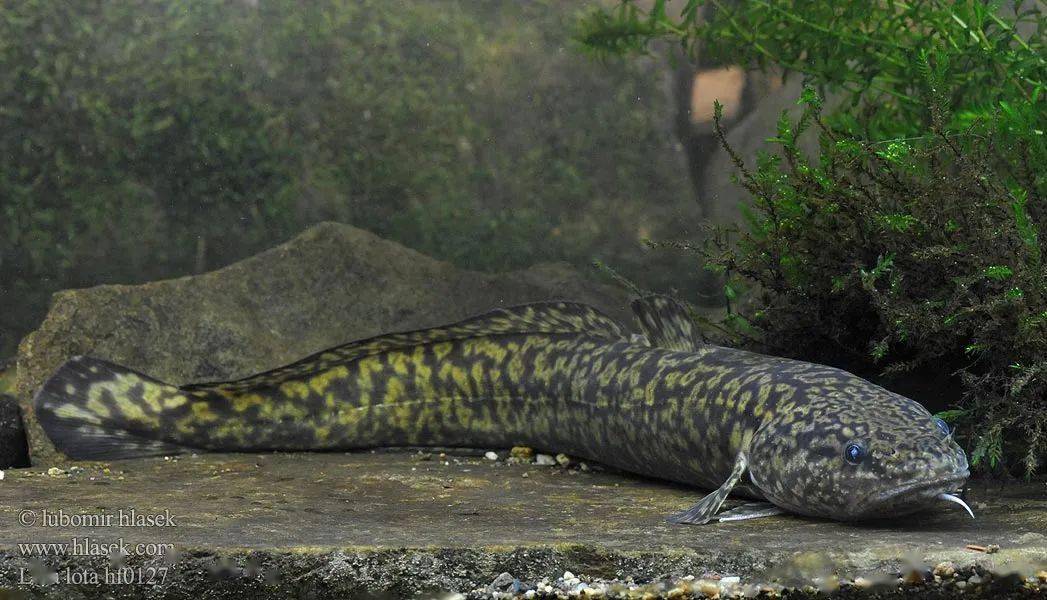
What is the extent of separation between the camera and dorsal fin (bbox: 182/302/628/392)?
489 cm

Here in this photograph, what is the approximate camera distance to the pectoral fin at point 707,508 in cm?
325

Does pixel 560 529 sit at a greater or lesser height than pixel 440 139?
lesser

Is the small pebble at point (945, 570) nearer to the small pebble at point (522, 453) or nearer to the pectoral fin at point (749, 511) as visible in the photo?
the pectoral fin at point (749, 511)

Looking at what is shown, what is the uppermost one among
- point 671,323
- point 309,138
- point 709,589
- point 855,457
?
point 309,138

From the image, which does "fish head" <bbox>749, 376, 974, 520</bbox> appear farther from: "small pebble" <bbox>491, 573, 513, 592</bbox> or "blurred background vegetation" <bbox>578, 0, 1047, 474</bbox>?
"small pebble" <bbox>491, 573, 513, 592</bbox>

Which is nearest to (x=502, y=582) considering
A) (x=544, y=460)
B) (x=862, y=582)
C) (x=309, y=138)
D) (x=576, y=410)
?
(x=862, y=582)

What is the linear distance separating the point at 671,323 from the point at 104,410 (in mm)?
2522

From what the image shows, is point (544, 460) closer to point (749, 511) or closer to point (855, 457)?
point (749, 511)

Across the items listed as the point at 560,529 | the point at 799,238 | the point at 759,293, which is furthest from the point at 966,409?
the point at 560,529

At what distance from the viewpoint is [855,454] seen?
Answer: 3115mm

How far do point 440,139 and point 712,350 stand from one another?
9.41 feet

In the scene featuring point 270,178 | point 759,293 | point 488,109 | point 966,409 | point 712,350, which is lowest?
point 966,409

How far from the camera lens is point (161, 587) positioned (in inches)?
98.0

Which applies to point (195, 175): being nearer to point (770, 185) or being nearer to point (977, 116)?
point (770, 185)
